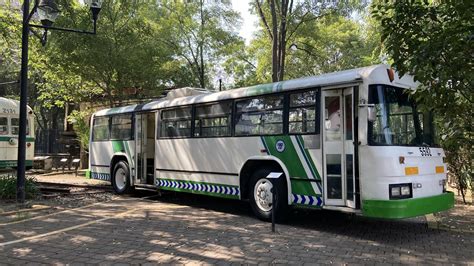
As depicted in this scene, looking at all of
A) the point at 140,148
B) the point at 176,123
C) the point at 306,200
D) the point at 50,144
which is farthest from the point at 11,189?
the point at 50,144

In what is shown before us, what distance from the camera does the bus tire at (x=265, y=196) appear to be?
27.9 feet

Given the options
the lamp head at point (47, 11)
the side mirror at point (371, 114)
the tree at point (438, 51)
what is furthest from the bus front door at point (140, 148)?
the tree at point (438, 51)

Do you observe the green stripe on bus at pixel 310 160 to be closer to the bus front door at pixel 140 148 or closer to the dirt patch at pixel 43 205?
the dirt patch at pixel 43 205

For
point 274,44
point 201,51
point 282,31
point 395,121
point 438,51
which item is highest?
point 201,51

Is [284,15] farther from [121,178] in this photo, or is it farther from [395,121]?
[395,121]

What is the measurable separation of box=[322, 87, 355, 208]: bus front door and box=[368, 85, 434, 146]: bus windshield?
43 centimetres

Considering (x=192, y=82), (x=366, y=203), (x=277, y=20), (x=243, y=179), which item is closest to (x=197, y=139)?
(x=243, y=179)

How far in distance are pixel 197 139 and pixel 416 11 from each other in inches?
247

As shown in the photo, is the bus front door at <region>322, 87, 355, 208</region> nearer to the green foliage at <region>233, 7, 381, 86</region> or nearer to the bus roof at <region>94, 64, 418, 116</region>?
the bus roof at <region>94, 64, 418, 116</region>

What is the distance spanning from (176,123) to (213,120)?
1.53m

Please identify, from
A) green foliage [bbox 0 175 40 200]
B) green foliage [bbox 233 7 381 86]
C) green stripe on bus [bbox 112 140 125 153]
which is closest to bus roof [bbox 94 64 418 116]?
green stripe on bus [bbox 112 140 125 153]

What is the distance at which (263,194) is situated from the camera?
890 centimetres

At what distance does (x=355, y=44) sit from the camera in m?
29.1

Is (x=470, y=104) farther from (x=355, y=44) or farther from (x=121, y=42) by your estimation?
(x=355, y=44)
